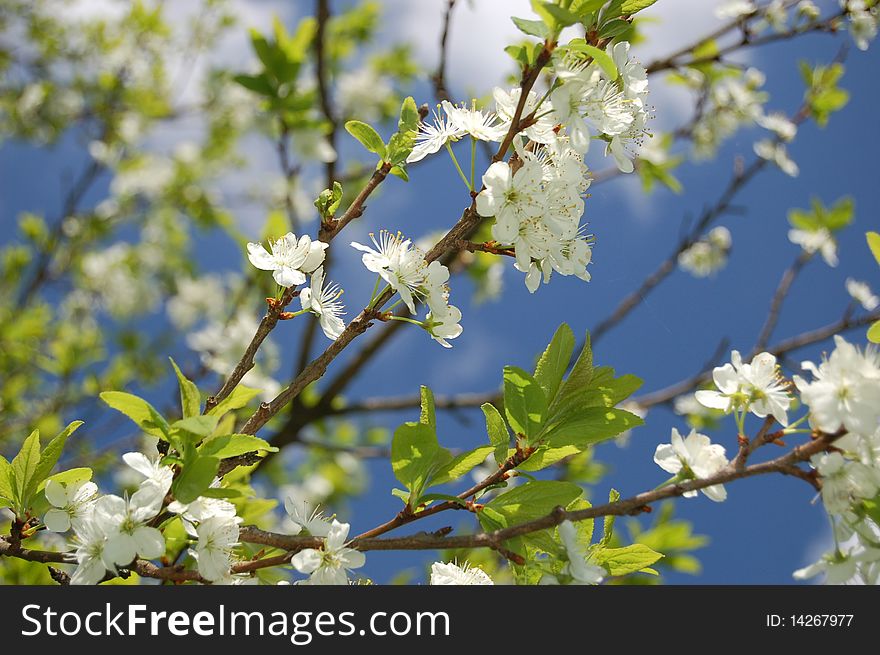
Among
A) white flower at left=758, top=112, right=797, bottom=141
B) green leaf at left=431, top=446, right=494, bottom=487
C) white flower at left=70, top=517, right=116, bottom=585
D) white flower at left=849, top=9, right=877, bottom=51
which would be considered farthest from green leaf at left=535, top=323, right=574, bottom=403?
white flower at left=758, top=112, right=797, bottom=141

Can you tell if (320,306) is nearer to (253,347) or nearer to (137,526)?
(253,347)

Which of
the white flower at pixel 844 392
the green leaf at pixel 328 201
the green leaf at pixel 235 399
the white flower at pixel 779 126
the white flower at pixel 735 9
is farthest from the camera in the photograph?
the white flower at pixel 779 126

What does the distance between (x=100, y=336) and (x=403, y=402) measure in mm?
2591

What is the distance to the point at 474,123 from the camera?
140cm

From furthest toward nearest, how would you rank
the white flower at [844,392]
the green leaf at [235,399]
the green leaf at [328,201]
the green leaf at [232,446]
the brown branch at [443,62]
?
the brown branch at [443,62], the green leaf at [328,201], the green leaf at [235,399], the green leaf at [232,446], the white flower at [844,392]

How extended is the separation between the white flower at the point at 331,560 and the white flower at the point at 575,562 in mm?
343

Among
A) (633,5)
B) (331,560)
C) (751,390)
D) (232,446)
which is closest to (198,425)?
(232,446)

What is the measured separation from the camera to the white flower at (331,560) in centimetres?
124

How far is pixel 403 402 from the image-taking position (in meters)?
3.90

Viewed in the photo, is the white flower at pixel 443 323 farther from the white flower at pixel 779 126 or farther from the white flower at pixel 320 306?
the white flower at pixel 779 126

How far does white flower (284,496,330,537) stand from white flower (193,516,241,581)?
119 millimetres

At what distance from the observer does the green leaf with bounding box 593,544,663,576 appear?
1.32 metres

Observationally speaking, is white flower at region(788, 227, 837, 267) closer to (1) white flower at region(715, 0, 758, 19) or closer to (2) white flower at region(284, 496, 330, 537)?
(1) white flower at region(715, 0, 758, 19)

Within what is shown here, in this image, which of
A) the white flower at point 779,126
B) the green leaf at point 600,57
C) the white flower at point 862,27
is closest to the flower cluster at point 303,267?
the green leaf at point 600,57
